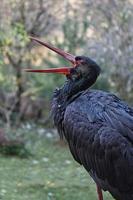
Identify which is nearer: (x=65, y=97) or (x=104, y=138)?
(x=104, y=138)

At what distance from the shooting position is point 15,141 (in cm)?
1165

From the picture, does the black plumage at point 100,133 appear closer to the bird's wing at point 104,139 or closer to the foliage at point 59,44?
the bird's wing at point 104,139

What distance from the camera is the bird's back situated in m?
5.48

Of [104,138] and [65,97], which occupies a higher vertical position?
[65,97]

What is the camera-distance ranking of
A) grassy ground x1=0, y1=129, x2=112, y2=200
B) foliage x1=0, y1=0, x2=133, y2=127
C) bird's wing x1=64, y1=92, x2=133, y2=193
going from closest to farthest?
bird's wing x1=64, y1=92, x2=133, y2=193 → grassy ground x1=0, y1=129, x2=112, y2=200 → foliage x1=0, y1=0, x2=133, y2=127

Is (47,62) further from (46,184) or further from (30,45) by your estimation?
(46,184)

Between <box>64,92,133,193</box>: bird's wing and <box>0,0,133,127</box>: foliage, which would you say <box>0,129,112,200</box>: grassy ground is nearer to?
<box>0,0,133,127</box>: foliage

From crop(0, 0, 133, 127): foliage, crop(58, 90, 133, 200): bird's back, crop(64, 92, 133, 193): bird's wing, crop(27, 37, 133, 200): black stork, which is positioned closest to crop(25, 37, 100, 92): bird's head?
crop(27, 37, 133, 200): black stork

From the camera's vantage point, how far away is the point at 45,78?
14961 mm

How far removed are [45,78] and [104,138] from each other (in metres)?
9.54

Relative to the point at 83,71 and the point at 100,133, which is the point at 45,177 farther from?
the point at 100,133

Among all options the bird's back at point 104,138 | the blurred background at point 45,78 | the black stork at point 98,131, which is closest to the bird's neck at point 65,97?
the black stork at point 98,131

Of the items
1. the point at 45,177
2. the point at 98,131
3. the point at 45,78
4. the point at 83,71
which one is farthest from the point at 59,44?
the point at 98,131

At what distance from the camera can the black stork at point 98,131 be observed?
216 inches
